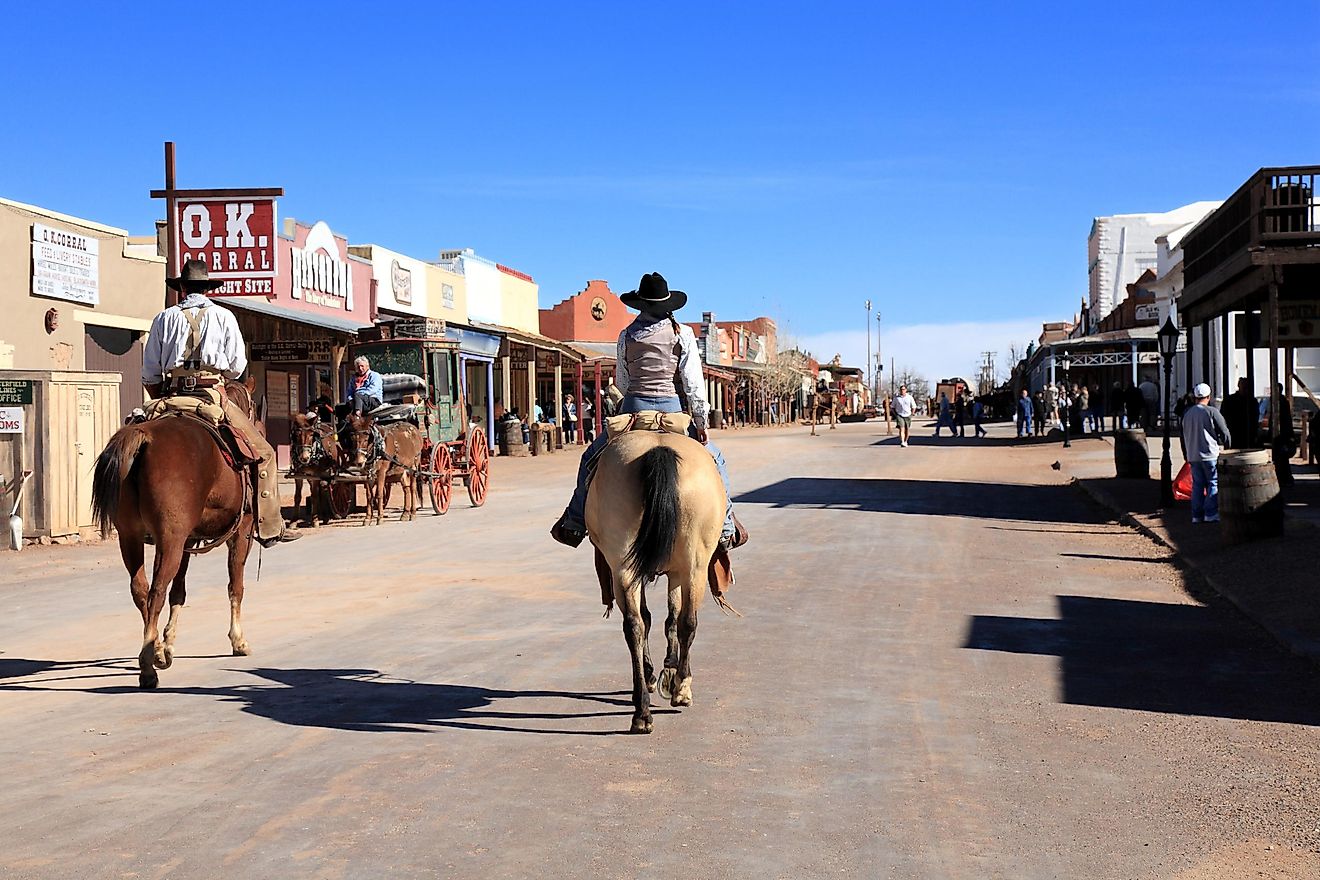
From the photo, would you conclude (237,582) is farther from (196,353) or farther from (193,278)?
(193,278)

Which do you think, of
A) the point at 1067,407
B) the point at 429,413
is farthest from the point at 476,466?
the point at 1067,407

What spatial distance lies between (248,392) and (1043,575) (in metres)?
7.94

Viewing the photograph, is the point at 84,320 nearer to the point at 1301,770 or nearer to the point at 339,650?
the point at 339,650

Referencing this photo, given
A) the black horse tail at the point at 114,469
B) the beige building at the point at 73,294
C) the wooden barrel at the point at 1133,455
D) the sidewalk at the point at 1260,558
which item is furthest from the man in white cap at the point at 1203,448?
the beige building at the point at 73,294

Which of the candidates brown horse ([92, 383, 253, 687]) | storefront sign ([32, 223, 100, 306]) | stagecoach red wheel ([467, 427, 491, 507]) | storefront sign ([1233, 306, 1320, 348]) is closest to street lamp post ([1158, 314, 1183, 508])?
storefront sign ([1233, 306, 1320, 348])

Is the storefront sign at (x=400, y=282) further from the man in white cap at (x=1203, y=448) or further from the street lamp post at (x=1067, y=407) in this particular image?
the man in white cap at (x=1203, y=448)

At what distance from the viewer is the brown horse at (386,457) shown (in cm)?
1867

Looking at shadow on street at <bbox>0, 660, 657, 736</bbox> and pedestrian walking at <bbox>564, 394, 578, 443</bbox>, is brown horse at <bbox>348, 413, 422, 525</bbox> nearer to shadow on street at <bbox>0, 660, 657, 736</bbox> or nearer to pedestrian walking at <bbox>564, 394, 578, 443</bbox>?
shadow on street at <bbox>0, 660, 657, 736</bbox>

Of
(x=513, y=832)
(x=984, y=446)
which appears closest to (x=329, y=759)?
(x=513, y=832)

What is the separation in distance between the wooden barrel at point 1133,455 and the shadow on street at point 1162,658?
14.4 meters

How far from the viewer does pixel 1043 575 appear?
44.3 ft

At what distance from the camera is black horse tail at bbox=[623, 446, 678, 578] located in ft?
22.3

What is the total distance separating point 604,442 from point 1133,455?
66.0ft

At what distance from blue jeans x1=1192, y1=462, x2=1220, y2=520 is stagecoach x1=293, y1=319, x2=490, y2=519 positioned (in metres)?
10.5
